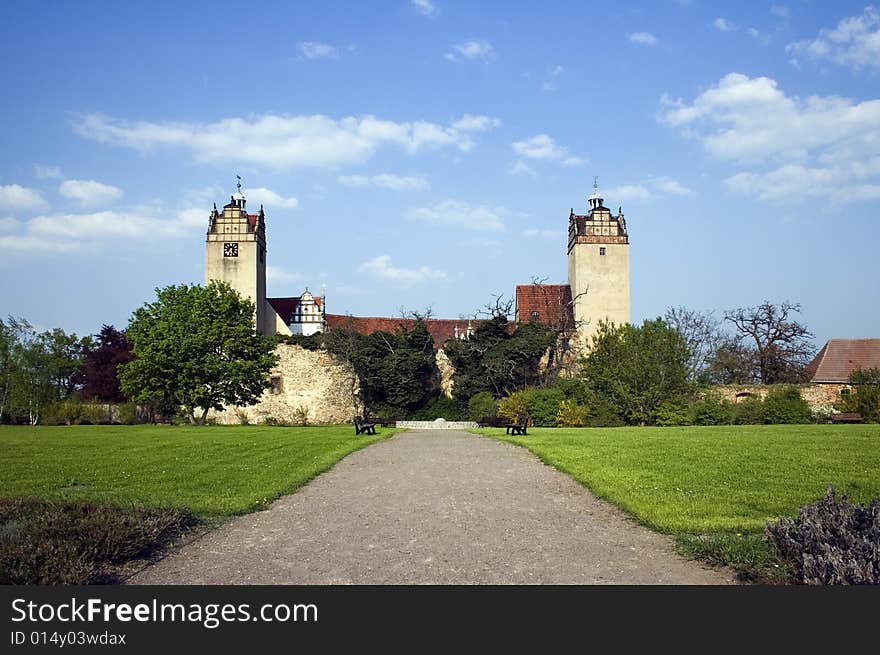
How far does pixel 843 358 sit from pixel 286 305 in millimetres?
35411

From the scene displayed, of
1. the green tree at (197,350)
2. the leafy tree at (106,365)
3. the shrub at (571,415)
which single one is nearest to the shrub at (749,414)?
the shrub at (571,415)

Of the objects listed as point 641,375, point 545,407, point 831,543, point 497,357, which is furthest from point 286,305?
point 831,543

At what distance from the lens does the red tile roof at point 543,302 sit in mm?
48375

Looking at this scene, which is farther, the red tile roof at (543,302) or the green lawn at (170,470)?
the red tile roof at (543,302)

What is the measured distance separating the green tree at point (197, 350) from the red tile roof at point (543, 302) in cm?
1824

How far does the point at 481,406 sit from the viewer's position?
3866cm

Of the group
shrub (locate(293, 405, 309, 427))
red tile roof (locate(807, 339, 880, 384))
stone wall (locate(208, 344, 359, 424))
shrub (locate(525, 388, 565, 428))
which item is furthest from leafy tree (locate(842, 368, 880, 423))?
shrub (locate(293, 405, 309, 427))

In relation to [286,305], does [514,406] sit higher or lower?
lower

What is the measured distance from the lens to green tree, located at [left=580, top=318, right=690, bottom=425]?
3195cm

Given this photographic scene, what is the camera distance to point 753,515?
7.88 metres

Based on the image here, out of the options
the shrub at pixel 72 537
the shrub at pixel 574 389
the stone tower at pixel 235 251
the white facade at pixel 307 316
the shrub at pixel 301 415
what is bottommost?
the shrub at pixel 301 415

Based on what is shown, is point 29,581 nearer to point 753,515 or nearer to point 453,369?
point 753,515

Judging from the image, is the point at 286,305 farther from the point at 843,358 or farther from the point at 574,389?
the point at 843,358

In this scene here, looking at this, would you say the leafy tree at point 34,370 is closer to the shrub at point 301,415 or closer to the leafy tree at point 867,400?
the shrub at point 301,415
